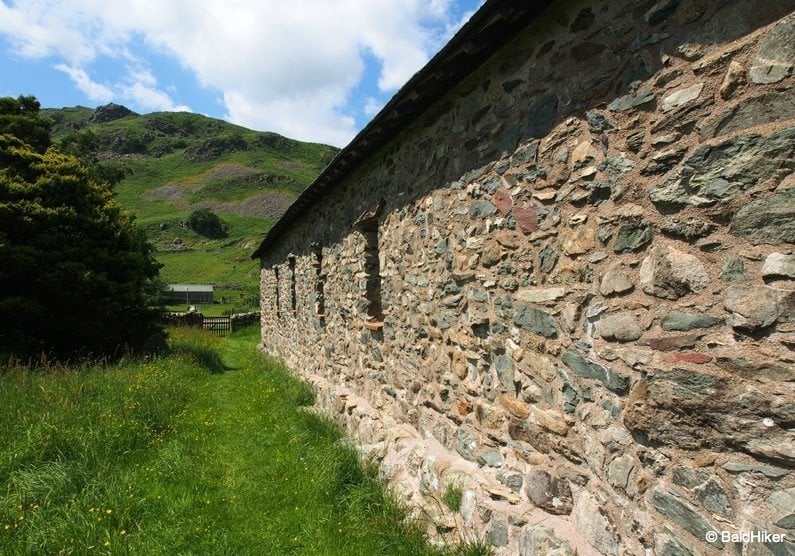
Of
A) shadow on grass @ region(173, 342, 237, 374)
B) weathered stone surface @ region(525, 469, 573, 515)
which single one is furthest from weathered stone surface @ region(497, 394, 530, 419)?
shadow on grass @ region(173, 342, 237, 374)

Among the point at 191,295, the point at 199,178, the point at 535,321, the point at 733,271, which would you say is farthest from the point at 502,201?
the point at 199,178

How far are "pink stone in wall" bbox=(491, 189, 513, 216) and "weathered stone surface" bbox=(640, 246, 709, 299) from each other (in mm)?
1164

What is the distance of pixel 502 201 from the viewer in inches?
136

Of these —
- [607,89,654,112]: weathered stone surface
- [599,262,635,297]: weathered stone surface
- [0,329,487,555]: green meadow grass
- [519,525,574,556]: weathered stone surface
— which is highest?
[607,89,654,112]: weathered stone surface

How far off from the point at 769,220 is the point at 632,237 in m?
0.60

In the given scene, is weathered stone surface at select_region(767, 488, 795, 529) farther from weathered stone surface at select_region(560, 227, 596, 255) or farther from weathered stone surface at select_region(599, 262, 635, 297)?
weathered stone surface at select_region(560, 227, 596, 255)

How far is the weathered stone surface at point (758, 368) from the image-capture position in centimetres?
183

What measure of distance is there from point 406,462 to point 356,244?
3.08 meters

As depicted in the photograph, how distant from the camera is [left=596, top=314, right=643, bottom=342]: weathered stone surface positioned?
2.41 meters

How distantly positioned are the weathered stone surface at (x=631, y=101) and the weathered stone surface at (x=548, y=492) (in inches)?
82.1

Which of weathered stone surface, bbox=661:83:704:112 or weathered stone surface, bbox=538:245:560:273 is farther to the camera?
weathered stone surface, bbox=538:245:560:273

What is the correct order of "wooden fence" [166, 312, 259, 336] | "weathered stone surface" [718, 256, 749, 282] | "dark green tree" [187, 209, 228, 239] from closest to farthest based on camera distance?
1. "weathered stone surface" [718, 256, 749, 282]
2. "wooden fence" [166, 312, 259, 336]
3. "dark green tree" [187, 209, 228, 239]

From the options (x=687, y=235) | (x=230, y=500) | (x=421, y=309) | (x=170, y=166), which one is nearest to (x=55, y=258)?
(x=230, y=500)

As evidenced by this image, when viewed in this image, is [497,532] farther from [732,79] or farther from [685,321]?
[732,79]
